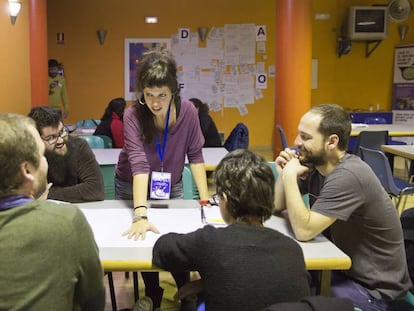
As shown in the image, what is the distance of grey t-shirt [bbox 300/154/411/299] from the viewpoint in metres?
1.78

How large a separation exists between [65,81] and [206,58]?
2.65 meters

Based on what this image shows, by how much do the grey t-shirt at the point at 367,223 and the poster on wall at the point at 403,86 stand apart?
297 inches

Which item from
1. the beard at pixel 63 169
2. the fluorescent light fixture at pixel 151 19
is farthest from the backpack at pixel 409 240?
the fluorescent light fixture at pixel 151 19

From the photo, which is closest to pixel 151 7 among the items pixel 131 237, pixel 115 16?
pixel 115 16

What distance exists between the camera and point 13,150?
3.79ft

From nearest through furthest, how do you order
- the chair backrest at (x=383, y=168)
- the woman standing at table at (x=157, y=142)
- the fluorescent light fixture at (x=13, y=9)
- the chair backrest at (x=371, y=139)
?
the woman standing at table at (x=157, y=142) → the chair backrest at (x=383, y=168) → the chair backrest at (x=371, y=139) → the fluorescent light fixture at (x=13, y=9)

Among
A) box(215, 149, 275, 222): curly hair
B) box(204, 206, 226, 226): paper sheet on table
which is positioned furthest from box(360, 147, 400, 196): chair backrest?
box(215, 149, 275, 222): curly hair

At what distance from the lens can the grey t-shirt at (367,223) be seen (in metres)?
1.78

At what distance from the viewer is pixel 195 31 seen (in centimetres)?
904

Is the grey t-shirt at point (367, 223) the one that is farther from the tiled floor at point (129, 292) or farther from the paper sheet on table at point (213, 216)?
the tiled floor at point (129, 292)

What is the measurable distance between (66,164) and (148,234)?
0.73 meters

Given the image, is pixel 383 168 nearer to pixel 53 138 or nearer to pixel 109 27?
pixel 53 138

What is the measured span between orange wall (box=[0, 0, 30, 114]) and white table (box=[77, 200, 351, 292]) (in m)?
3.70

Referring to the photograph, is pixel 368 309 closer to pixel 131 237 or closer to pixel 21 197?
pixel 131 237
